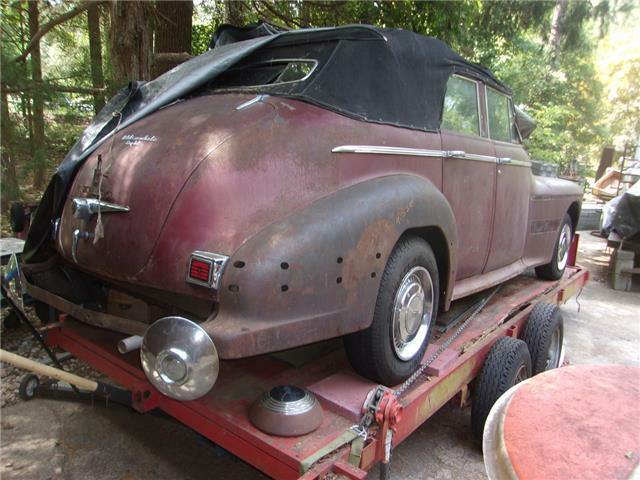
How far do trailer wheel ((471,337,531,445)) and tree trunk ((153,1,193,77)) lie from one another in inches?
187

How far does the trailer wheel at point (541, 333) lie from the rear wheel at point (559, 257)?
1375 millimetres

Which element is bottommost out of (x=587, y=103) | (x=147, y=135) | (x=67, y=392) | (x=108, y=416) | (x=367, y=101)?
(x=108, y=416)

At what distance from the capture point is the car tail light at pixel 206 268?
1.97 meters

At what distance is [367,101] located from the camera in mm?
2686

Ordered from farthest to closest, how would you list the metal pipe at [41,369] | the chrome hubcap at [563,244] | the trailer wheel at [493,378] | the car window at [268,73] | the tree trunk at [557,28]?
the tree trunk at [557,28] < the chrome hubcap at [563,244] < the trailer wheel at [493,378] < the car window at [268,73] < the metal pipe at [41,369]

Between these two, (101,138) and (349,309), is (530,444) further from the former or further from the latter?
(101,138)

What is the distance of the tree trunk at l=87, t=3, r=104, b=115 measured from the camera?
5488 millimetres

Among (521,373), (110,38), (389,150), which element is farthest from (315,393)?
(110,38)

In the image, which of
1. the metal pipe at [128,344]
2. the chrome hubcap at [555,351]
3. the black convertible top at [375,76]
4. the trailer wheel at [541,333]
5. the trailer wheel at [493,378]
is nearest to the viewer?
the metal pipe at [128,344]

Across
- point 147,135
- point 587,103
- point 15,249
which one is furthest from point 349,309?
point 587,103

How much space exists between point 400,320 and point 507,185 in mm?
1895

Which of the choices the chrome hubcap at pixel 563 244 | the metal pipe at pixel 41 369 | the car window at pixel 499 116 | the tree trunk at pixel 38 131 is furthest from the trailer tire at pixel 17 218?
the chrome hubcap at pixel 563 244

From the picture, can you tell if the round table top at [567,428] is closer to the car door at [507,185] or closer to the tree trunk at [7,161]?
the car door at [507,185]

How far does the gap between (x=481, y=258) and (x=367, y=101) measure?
1.66 meters
